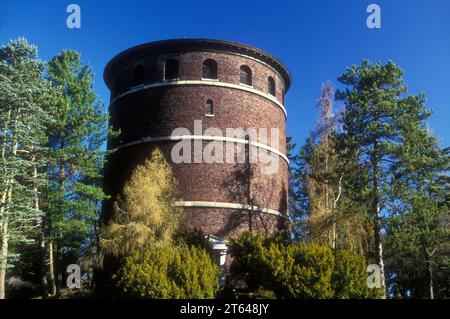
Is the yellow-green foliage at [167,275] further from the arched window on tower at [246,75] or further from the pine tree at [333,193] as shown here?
the arched window on tower at [246,75]

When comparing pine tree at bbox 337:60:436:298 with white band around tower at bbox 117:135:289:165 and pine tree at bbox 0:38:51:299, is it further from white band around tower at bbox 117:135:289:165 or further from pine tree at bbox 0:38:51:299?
pine tree at bbox 0:38:51:299

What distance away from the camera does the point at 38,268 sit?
27.1m

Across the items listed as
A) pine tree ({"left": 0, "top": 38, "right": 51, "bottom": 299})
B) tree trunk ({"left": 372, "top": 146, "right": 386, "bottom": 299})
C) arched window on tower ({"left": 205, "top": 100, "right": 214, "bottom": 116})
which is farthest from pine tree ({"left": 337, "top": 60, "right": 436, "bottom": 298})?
pine tree ({"left": 0, "top": 38, "right": 51, "bottom": 299})

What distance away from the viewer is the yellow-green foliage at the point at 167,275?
54.2 feet

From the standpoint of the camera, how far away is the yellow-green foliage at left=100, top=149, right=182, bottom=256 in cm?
1938

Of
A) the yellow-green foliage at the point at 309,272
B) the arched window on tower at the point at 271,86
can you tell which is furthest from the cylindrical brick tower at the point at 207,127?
the yellow-green foliage at the point at 309,272

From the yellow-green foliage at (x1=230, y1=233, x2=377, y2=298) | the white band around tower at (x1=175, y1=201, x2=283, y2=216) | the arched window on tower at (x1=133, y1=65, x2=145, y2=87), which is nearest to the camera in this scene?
the yellow-green foliage at (x1=230, y1=233, x2=377, y2=298)

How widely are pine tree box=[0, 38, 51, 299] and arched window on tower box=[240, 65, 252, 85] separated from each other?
386 inches

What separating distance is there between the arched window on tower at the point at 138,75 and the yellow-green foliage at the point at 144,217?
6682 mm

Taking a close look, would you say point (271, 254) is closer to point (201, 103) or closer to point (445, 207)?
point (201, 103)

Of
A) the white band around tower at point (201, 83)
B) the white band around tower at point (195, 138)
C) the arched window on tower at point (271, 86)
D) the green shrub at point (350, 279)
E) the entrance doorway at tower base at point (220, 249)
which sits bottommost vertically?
the green shrub at point (350, 279)

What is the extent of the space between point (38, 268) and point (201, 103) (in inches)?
477

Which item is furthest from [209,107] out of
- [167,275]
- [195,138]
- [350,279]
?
[350,279]
